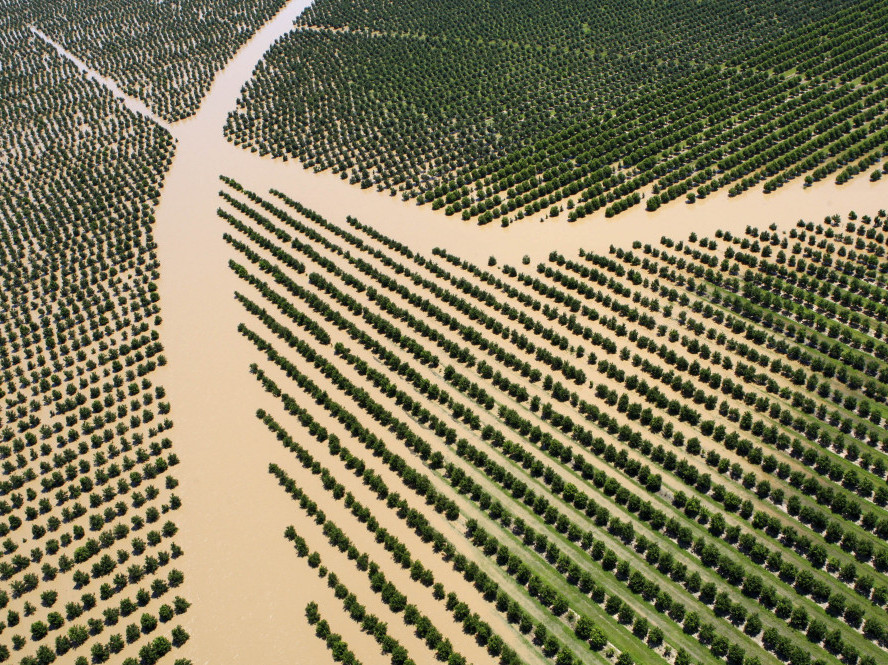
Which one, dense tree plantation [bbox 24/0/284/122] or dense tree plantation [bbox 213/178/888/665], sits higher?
dense tree plantation [bbox 24/0/284/122]

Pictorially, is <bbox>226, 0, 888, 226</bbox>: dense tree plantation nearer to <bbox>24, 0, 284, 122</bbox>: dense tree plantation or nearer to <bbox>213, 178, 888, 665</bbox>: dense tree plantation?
<bbox>24, 0, 284, 122</bbox>: dense tree plantation

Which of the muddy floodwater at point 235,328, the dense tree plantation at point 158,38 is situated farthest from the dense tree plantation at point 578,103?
the dense tree plantation at point 158,38

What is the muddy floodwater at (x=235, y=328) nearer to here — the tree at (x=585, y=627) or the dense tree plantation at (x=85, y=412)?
the dense tree plantation at (x=85, y=412)

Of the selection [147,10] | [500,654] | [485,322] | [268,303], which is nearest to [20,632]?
[500,654]

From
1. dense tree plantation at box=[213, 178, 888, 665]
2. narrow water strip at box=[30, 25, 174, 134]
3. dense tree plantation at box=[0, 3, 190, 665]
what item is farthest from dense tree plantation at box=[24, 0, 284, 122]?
dense tree plantation at box=[213, 178, 888, 665]

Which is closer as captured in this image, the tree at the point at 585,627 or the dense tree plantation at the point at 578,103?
the tree at the point at 585,627

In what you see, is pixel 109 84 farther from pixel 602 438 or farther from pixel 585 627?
pixel 585 627
